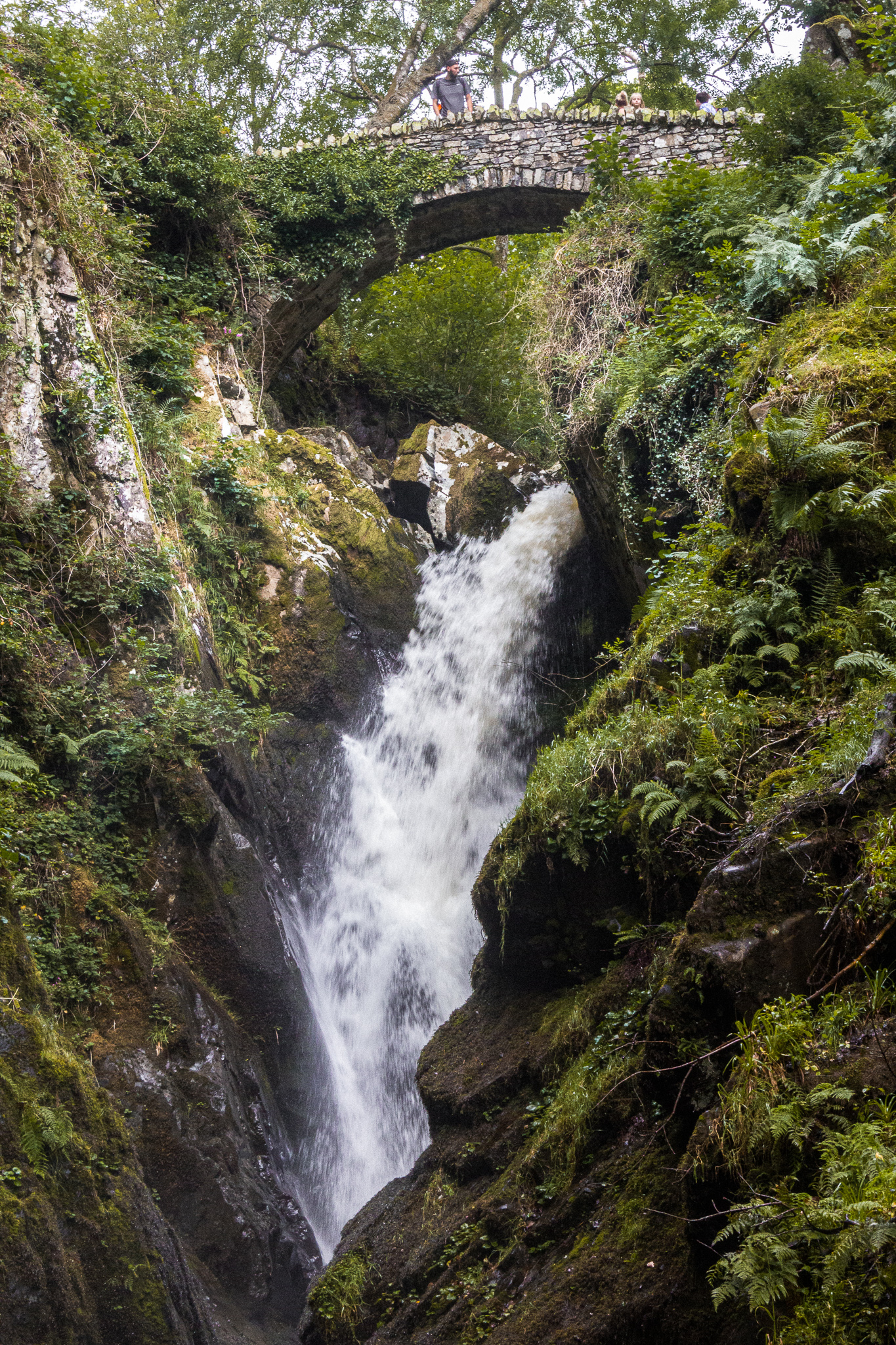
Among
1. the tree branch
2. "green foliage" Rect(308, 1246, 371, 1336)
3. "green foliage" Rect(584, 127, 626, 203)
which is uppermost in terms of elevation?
the tree branch

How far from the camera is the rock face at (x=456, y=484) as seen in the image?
13.3 metres

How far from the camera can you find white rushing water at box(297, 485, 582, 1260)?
773 centimetres

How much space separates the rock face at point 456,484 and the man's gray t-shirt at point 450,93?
20.4ft

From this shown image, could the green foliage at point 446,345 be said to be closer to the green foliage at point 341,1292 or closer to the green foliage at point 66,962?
the green foliage at point 66,962

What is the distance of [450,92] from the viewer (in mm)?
15516

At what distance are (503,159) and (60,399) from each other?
9.46 meters

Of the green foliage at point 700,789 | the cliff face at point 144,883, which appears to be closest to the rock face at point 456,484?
the cliff face at point 144,883

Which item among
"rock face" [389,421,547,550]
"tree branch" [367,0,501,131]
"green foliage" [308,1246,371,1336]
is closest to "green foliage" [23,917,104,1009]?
"green foliage" [308,1246,371,1336]

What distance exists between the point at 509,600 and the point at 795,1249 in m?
9.65

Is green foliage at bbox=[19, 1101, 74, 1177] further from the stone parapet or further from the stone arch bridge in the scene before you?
the stone parapet

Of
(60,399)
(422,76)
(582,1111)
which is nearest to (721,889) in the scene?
(582,1111)

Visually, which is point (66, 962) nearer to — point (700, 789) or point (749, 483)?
point (700, 789)

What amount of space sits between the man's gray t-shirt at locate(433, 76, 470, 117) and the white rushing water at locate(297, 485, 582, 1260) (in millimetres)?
8442

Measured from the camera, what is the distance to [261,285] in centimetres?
1236
